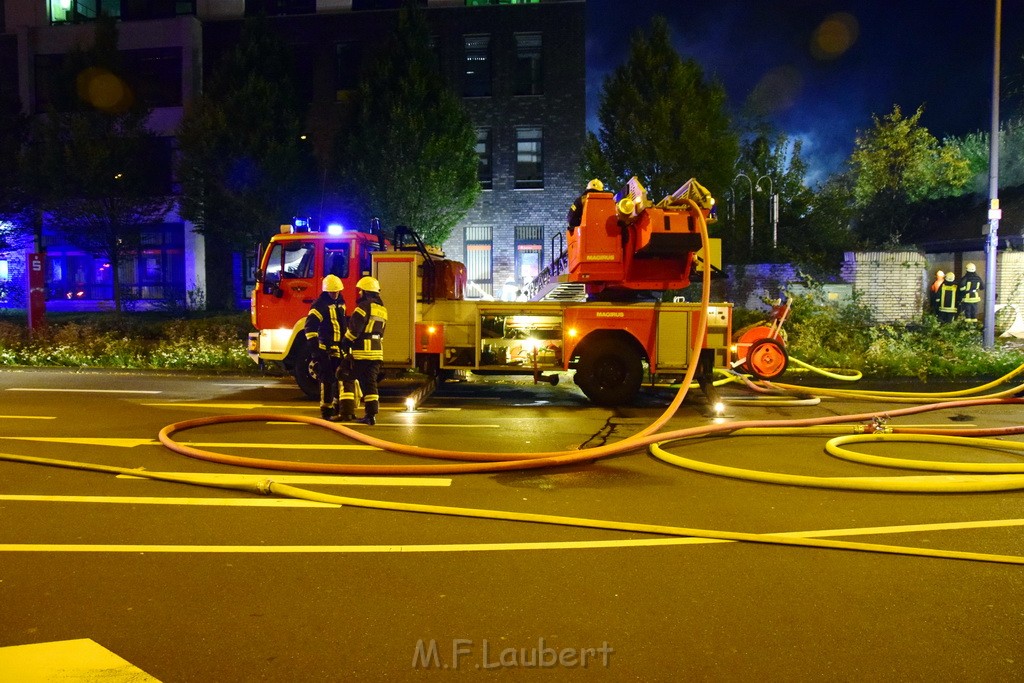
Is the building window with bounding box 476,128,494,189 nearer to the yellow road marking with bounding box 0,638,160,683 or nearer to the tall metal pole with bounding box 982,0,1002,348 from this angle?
the tall metal pole with bounding box 982,0,1002,348

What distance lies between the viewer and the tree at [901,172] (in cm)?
2905

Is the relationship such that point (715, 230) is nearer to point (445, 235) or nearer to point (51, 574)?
point (445, 235)

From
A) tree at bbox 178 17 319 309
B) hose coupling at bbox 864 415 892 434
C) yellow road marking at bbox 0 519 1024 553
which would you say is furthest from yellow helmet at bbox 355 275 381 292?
tree at bbox 178 17 319 309

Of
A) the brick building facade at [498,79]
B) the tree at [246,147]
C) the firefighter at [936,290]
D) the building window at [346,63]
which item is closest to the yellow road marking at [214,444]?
the tree at [246,147]

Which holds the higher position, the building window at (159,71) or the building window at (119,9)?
the building window at (119,9)

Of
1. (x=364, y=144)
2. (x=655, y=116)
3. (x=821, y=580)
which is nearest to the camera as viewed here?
(x=821, y=580)

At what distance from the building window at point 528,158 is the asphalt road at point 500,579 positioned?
61.5ft

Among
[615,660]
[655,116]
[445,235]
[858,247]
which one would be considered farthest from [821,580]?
[858,247]

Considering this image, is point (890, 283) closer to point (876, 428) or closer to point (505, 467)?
point (876, 428)

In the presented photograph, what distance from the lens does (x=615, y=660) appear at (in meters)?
3.25

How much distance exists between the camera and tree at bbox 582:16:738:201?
60.8 ft

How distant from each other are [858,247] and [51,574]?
21033 mm

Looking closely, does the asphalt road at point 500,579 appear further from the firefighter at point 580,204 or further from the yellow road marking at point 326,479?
the firefighter at point 580,204

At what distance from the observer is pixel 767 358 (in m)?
11.2
